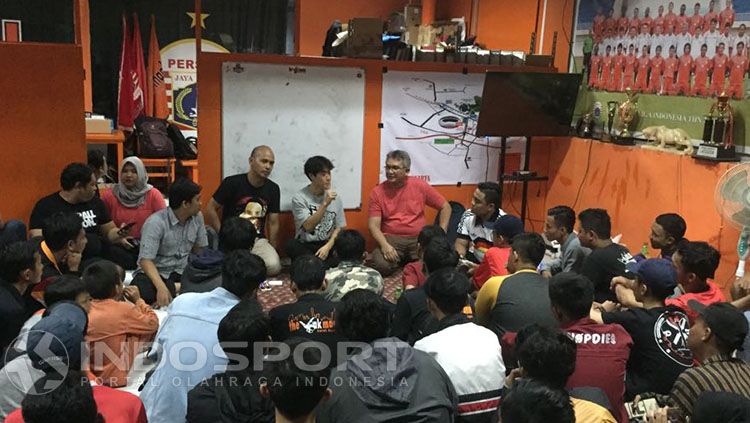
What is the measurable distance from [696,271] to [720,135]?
1772 mm

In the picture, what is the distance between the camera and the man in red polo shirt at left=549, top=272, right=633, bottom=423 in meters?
2.41

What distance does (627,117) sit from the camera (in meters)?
5.27

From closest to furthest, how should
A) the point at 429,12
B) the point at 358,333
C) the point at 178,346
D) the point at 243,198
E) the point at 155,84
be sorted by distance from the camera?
the point at 358,333 → the point at 178,346 → the point at 243,198 → the point at 155,84 → the point at 429,12

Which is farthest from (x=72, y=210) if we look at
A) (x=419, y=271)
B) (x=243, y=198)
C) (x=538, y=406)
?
(x=538, y=406)

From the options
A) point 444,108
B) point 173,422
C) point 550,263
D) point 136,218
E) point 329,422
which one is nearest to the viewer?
point 329,422

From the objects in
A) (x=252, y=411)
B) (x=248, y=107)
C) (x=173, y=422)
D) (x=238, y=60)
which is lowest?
(x=173, y=422)

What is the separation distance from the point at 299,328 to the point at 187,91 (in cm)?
587

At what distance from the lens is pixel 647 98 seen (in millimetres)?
5254

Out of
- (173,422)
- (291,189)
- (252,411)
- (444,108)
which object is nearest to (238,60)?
(291,189)

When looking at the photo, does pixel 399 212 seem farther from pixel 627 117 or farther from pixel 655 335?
pixel 655 335

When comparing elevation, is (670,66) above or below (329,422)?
above

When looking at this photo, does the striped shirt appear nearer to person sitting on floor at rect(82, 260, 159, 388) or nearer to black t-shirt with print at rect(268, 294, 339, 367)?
black t-shirt with print at rect(268, 294, 339, 367)

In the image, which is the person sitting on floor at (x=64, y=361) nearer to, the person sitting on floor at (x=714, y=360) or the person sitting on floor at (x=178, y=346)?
the person sitting on floor at (x=178, y=346)

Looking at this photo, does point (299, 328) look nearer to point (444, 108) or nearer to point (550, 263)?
point (550, 263)
